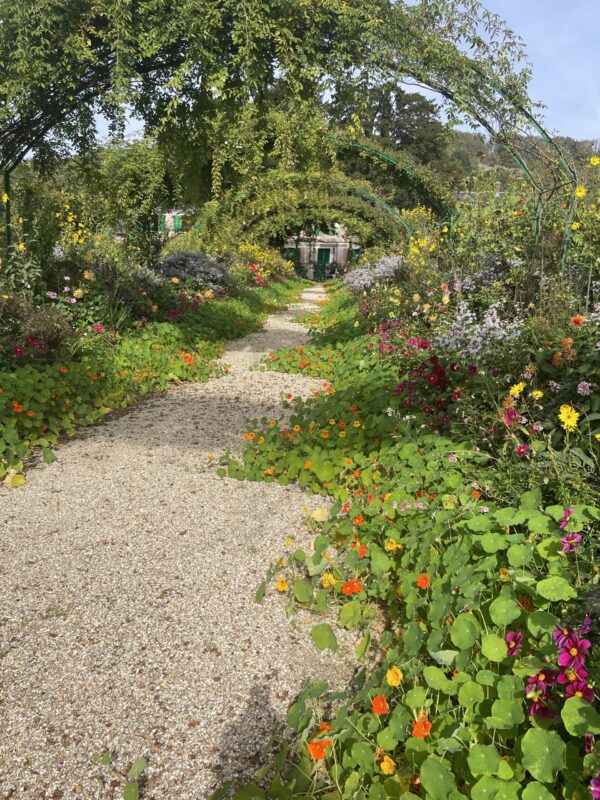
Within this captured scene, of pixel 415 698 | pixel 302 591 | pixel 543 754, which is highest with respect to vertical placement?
pixel 543 754

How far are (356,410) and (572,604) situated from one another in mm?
2362

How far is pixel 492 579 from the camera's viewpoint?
198cm

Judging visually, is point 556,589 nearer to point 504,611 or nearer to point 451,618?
point 504,611

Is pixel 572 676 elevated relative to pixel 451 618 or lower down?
elevated

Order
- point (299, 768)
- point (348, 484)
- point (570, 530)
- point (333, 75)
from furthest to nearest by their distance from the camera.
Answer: point (333, 75), point (348, 484), point (570, 530), point (299, 768)

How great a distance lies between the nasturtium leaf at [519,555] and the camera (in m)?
1.88

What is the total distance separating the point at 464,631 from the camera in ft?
5.70

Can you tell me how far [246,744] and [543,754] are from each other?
0.92m

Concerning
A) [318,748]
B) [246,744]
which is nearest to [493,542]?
[318,748]

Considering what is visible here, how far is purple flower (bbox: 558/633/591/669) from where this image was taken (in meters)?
1.41

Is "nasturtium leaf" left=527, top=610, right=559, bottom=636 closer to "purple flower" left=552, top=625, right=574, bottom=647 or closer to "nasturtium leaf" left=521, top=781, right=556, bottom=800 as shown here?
"purple flower" left=552, top=625, right=574, bottom=647

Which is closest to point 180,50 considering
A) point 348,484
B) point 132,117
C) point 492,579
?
point 132,117

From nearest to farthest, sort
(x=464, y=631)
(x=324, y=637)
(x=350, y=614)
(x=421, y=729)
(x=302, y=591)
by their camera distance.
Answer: (x=421, y=729)
(x=464, y=631)
(x=324, y=637)
(x=350, y=614)
(x=302, y=591)

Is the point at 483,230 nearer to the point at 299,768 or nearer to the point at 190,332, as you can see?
the point at 190,332
